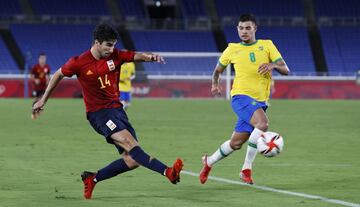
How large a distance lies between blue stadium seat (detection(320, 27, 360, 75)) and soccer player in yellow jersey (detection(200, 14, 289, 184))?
43.5m

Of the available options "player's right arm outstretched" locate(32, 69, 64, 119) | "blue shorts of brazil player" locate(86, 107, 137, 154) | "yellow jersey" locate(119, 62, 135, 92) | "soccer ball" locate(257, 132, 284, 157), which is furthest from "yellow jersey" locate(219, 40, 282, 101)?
"yellow jersey" locate(119, 62, 135, 92)

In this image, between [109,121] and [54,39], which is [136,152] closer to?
[109,121]

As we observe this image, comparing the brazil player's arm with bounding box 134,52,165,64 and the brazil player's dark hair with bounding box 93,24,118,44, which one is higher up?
the brazil player's dark hair with bounding box 93,24,118,44

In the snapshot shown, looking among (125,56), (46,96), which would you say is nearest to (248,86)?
(125,56)

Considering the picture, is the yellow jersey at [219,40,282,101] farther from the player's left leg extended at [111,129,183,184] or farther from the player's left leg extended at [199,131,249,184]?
the player's left leg extended at [111,129,183,184]

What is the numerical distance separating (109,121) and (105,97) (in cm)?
30

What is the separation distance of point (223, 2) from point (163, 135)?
39252 millimetres

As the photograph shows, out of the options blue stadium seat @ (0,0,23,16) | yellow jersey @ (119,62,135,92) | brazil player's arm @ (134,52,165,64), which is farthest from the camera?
blue stadium seat @ (0,0,23,16)

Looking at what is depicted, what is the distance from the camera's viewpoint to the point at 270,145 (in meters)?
10.9

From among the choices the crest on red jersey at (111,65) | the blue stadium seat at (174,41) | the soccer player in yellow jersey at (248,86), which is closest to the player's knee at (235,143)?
the soccer player in yellow jersey at (248,86)

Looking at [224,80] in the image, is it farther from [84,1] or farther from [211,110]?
[84,1]

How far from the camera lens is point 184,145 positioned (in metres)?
18.2

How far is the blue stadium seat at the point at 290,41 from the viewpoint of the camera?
5525cm

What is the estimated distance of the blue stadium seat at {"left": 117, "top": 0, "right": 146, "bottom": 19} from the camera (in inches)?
2303
